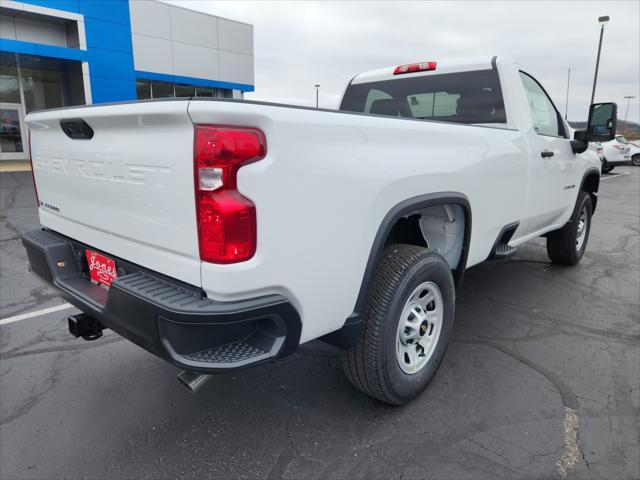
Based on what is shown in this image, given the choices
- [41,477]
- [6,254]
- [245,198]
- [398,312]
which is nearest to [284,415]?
[398,312]

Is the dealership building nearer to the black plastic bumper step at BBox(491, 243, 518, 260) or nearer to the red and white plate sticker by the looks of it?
the black plastic bumper step at BBox(491, 243, 518, 260)

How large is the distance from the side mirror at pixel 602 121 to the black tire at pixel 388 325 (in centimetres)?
275

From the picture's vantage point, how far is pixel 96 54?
57.1 feet

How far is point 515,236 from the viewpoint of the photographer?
148 inches

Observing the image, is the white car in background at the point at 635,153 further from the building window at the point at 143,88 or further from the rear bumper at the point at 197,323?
the rear bumper at the point at 197,323

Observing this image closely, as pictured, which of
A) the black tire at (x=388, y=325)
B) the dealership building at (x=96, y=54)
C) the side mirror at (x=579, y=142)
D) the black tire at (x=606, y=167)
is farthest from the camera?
the black tire at (x=606, y=167)

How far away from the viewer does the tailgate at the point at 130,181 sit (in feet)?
5.65

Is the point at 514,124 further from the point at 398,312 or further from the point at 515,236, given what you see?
the point at 398,312

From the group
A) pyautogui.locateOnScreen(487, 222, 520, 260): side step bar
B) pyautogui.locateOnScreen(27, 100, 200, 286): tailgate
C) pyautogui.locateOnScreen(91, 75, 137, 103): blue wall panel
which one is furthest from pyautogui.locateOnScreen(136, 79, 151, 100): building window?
pyautogui.locateOnScreen(487, 222, 520, 260): side step bar

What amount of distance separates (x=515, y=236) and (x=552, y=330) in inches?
31.3

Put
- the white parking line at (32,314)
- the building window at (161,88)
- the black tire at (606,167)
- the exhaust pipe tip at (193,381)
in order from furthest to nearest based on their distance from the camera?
the building window at (161,88), the black tire at (606,167), the white parking line at (32,314), the exhaust pipe tip at (193,381)

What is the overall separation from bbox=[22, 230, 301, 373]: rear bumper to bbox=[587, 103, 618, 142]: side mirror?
3815 millimetres

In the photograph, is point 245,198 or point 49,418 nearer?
point 245,198

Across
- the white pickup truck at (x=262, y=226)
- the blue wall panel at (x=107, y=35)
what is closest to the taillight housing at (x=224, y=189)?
the white pickup truck at (x=262, y=226)
